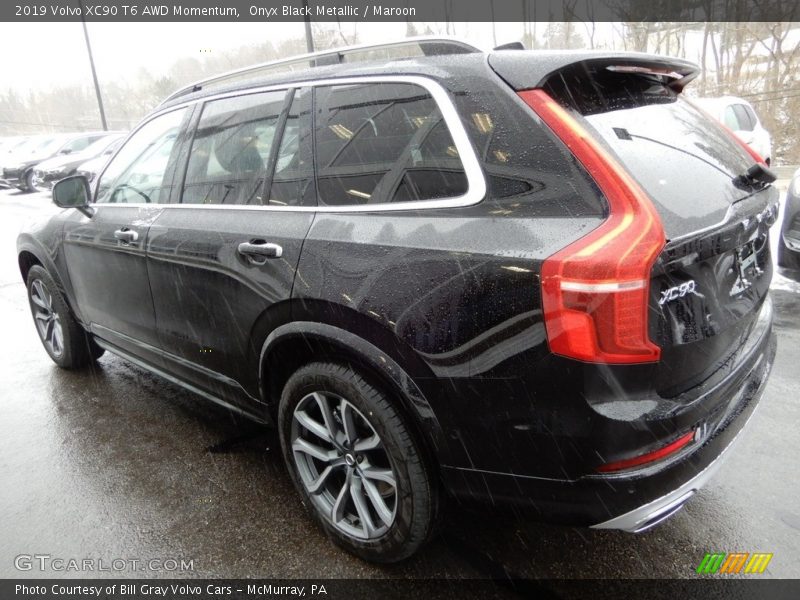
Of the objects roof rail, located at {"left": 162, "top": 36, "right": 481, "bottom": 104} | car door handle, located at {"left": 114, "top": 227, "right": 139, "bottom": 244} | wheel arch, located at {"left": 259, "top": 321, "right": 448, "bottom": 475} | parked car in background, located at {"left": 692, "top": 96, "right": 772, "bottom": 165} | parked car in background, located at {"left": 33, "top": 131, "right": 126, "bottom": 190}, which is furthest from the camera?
parked car in background, located at {"left": 33, "top": 131, "right": 126, "bottom": 190}

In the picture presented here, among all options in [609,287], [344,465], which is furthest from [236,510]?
[609,287]

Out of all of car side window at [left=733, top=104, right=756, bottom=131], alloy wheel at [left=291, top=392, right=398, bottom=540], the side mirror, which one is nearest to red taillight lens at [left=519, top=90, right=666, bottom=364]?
alloy wheel at [left=291, top=392, right=398, bottom=540]

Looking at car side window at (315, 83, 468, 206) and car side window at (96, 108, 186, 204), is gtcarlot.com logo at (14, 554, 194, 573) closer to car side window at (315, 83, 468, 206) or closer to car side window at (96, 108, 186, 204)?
car side window at (315, 83, 468, 206)

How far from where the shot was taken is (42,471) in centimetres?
309

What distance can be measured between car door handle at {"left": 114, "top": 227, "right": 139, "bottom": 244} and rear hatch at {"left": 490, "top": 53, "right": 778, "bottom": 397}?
216 cm

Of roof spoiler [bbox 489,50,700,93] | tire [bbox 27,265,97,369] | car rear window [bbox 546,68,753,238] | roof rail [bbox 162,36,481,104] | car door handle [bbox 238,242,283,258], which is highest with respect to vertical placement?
roof rail [bbox 162,36,481,104]

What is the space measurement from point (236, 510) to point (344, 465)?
73 cm

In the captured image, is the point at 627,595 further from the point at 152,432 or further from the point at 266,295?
the point at 152,432

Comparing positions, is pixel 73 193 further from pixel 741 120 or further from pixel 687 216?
pixel 741 120

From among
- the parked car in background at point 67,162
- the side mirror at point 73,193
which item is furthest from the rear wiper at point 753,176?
the parked car in background at point 67,162

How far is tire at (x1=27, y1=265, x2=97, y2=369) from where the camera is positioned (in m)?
4.17

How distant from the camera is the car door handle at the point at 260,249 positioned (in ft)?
7.55

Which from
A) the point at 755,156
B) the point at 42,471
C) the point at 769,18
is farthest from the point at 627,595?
the point at 769,18

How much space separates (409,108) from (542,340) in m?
0.98
